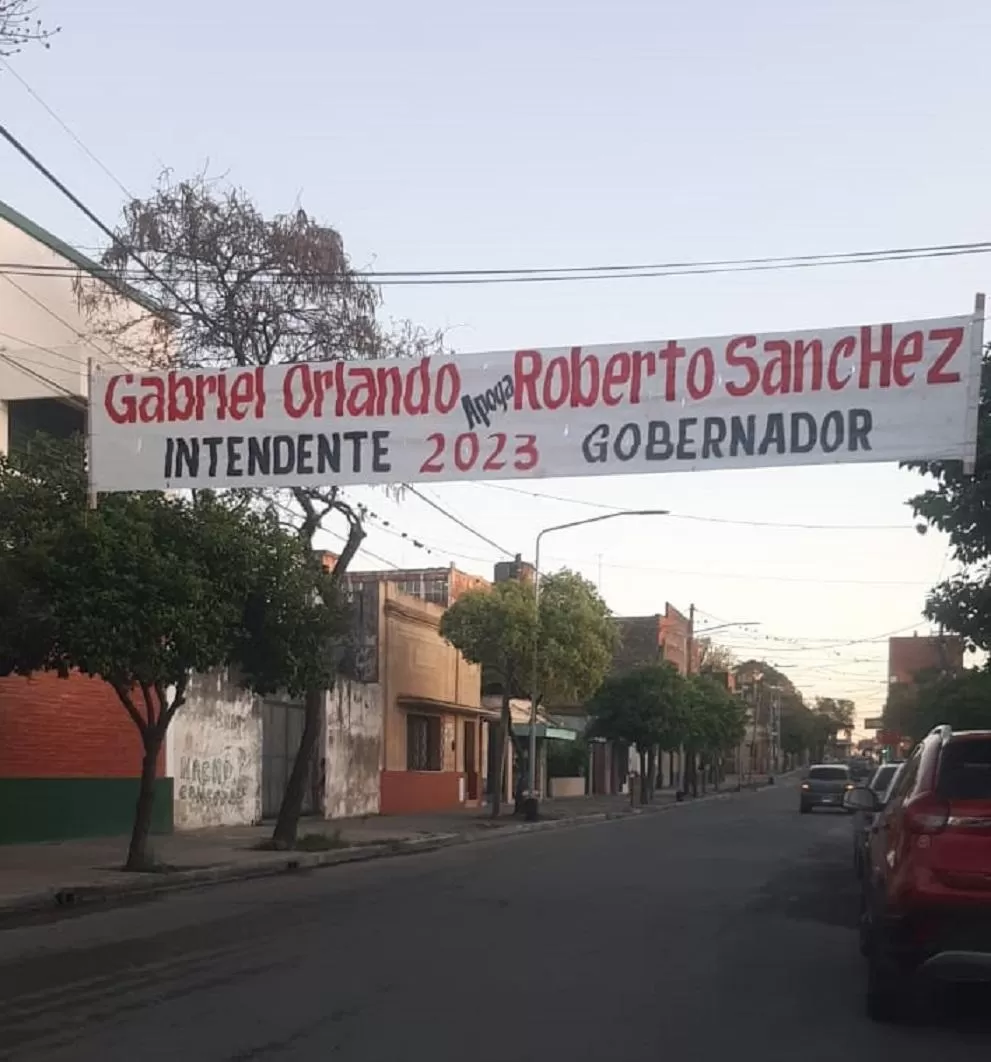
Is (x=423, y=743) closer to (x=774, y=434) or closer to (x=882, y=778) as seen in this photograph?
(x=882, y=778)

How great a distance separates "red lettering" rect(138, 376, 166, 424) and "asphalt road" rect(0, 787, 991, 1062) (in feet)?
15.9

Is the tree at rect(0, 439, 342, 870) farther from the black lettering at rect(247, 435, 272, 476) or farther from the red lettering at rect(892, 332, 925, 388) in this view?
the red lettering at rect(892, 332, 925, 388)

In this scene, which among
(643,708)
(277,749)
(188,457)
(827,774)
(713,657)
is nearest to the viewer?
(188,457)

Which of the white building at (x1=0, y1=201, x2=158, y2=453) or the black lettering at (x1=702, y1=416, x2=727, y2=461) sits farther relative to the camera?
the white building at (x1=0, y1=201, x2=158, y2=453)

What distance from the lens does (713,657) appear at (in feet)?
378

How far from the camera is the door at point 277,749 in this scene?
3231cm

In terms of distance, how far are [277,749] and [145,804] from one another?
1407 cm

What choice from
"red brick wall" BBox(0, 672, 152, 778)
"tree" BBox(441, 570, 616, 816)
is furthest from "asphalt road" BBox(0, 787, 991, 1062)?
"tree" BBox(441, 570, 616, 816)

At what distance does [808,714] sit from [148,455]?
6215 inches

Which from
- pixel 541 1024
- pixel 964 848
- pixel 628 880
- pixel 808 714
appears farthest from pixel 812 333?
pixel 808 714

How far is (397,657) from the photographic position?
40094 mm

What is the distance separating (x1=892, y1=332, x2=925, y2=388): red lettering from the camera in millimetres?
12250

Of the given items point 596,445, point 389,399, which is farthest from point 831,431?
point 389,399

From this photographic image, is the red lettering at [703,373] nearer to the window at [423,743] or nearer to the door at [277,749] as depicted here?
the door at [277,749]
